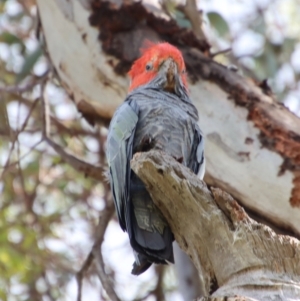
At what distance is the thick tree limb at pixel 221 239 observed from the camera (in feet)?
8.16

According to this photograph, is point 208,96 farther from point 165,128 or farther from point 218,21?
point 218,21

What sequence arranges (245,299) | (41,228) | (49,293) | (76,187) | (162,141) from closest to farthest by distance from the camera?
(245,299), (162,141), (49,293), (41,228), (76,187)

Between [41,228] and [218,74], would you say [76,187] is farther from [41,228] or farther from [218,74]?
[218,74]

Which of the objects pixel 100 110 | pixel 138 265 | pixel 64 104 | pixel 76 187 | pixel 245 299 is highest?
pixel 245 299

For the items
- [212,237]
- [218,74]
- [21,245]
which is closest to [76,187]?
[21,245]

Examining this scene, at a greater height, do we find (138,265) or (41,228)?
(138,265)

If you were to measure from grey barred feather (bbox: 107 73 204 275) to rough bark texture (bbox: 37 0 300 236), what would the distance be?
0.42 m

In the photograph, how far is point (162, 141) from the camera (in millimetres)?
3598

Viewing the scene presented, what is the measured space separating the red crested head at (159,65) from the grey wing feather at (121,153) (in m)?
0.55

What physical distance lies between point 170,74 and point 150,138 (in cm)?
71

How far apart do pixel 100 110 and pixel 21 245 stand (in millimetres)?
1746

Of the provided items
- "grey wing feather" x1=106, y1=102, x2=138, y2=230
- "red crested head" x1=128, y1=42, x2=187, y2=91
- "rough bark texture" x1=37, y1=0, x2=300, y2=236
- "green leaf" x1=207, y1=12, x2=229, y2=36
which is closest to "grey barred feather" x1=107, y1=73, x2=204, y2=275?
"grey wing feather" x1=106, y1=102, x2=138, y2=230

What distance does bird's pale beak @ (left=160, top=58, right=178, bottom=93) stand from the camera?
410 centimetres

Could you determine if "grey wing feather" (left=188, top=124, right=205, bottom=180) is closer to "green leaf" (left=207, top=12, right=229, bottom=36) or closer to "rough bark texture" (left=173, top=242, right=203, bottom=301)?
"rough bark texture" (left=173, top=242, right=203, bottom=301)
